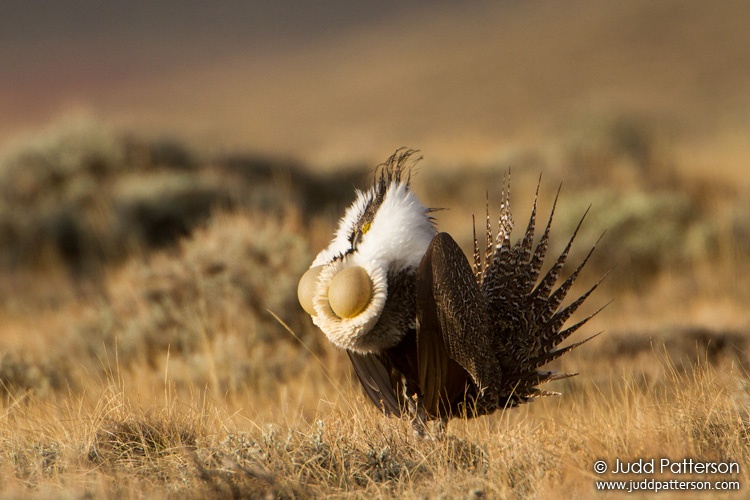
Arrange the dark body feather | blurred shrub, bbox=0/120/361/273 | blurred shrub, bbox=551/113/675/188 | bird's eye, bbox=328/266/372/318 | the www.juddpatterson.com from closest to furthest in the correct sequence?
the www.juddpatterson.com
bird's eye, bbox=328/266/372/318
the dark body feather
blurred shrub, bbox=0/120/361/273
blurred shrub, bbox=551/113/675/188

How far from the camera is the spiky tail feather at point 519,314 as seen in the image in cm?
325

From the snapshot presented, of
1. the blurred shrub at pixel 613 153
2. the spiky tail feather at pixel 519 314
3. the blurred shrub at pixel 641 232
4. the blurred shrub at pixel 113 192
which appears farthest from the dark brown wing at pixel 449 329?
the blurred shrub at pixel 613 153

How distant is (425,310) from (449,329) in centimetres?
11

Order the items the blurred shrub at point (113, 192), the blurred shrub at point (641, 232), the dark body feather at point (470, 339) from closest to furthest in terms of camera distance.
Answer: the dark body feather at point (470, 339)
the blurred shrub at point (641, 232)
the blurred shrub at point (113, 192)

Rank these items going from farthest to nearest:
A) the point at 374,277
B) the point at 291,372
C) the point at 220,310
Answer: the point at 220,310 → the point at 291,372 → the point at 374,277

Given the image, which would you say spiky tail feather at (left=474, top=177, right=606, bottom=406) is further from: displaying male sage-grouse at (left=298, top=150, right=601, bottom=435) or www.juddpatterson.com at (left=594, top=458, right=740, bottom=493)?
www.juddpatterson.com at (left=594, top=458, right=740, bottom=493)

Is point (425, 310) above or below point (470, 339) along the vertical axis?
above

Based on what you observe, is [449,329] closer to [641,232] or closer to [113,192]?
[641,232]


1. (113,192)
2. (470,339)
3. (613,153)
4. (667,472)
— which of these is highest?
(613,153)

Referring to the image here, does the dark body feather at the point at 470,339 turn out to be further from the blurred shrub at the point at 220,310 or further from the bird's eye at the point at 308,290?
the blurred shrub at the point at 220,310

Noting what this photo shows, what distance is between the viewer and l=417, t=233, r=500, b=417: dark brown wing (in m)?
2.89

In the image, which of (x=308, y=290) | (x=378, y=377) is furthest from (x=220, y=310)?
(x=308, y=290)

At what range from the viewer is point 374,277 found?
2896mm

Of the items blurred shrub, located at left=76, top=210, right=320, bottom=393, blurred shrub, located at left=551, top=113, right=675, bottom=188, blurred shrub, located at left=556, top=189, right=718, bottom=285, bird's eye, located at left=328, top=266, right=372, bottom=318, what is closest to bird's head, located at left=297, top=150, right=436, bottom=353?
bird's eye, located at left=328, top=266, right=372, bottom=318
